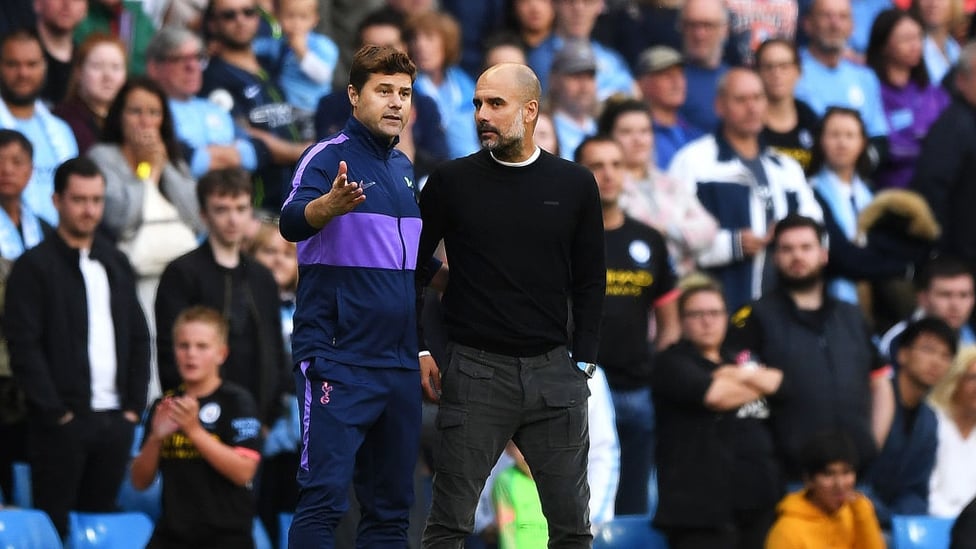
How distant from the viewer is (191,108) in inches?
450

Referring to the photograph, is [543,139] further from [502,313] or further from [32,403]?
[502,313]

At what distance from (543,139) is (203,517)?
359cm

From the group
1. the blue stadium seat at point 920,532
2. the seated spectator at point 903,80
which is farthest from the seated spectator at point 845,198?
the blue stadium seat at point 920,532

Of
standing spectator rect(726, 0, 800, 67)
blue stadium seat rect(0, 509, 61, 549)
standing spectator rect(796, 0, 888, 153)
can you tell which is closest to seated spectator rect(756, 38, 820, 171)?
standing spectator rect(796, 0, 888, 153)

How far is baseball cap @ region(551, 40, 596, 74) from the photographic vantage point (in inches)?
489

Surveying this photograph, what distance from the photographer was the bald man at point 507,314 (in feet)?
21.8

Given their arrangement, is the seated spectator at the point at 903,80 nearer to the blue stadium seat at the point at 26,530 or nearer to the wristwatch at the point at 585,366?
the blue stadium seat at the point at 26,530

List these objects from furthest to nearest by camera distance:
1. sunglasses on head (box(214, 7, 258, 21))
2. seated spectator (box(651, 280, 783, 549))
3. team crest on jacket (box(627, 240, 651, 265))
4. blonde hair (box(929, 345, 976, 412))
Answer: sunglasses on head (box(214, 7, 258, 21)) < blonde hair (box(929, 345, 976, 412)) < team crest on jacket (box(627, 240, 651, 265)) < seated spectator (box(651, 280, 783, 549))

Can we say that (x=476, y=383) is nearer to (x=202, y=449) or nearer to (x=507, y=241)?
(x=507, y=241)

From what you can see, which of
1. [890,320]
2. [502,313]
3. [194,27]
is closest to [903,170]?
[890,320]

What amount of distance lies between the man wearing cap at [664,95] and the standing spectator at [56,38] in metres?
3.82

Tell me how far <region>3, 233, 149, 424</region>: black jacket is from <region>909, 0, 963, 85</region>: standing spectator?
8164 millimetres

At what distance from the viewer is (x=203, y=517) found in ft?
28.3

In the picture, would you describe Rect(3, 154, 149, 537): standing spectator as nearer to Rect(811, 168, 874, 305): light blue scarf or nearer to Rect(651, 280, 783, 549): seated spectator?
Rect(651, 280, 783, 549): seated spectator
